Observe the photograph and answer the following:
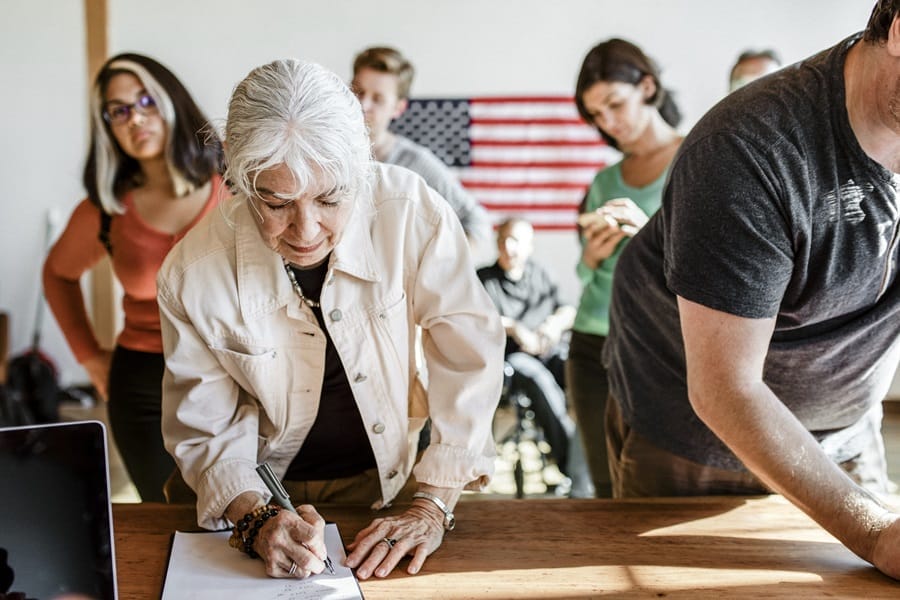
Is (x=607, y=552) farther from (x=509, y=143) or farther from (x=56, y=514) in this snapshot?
(x=509, y=143)

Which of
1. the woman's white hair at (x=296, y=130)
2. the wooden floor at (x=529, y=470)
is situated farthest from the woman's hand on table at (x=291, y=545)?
the wooden floor at (x=529, y=470)

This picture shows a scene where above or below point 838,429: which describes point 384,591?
below

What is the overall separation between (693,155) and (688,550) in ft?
1.82

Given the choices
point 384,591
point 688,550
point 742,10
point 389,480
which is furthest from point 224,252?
point 742,10

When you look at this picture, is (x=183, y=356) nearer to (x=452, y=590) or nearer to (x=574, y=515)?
(x=452, y=590)

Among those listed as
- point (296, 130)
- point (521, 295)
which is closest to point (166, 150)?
point (296, 130)

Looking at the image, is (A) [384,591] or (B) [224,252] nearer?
(A) [384,591]

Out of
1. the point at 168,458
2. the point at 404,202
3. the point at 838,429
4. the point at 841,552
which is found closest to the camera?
the point at 841,552

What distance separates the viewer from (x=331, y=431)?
1524 millimetres

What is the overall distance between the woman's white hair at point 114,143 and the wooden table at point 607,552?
1.09 m

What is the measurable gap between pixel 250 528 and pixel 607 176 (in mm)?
1791

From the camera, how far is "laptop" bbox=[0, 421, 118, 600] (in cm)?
108

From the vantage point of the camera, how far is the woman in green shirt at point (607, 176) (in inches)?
104

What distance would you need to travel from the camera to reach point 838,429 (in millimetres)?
1563
